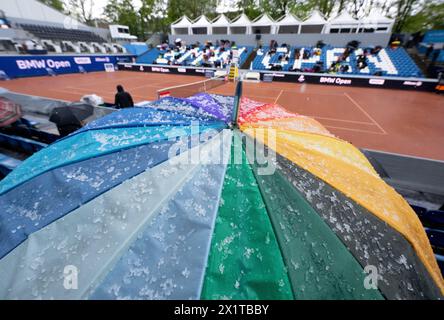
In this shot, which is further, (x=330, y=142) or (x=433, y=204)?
(x=433, y=204)

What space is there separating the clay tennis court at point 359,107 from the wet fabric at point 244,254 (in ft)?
28.0

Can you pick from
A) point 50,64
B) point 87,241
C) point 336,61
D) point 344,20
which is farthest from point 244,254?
point 344,20

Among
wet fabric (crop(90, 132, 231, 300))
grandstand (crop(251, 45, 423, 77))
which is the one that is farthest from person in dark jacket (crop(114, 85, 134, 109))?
grandstand (crop(251, 45, 423, 77))

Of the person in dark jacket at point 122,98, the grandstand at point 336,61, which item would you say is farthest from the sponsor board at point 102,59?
the person in dark jacket at point 122,98

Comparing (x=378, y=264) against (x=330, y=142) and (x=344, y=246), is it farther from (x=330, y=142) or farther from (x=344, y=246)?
(x=330, y=142)

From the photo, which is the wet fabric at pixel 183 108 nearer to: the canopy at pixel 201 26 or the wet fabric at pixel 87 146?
the wet fabric at pixel 87 146

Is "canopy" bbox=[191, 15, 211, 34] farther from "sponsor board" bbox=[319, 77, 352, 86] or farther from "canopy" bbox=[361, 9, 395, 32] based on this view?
"sponsor board" bbox=[319, 77, 352, 86]

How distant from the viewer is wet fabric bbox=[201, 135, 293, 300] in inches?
39.9

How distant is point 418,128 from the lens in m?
10.1

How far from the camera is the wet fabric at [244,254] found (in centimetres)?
101

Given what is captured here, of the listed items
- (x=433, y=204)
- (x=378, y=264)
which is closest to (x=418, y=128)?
(x=433, y=204)

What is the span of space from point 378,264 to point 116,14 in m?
66.8

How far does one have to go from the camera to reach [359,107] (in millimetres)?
13164

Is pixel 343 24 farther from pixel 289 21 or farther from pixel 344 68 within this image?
pixel 344 68
